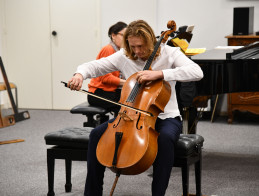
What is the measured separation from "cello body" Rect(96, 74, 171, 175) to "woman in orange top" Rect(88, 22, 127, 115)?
1226 mm

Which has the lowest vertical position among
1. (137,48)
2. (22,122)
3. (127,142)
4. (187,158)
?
(22,122)

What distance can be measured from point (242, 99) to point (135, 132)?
3010mm

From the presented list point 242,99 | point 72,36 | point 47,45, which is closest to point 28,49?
point 47,45

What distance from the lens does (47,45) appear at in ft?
18.7

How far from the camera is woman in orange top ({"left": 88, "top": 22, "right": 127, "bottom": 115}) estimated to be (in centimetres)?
349

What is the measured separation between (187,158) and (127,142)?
A: 474 mm

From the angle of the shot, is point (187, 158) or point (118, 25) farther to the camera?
point (118, 25)

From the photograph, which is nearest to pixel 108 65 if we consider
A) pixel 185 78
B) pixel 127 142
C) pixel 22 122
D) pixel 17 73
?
pixel 185 78

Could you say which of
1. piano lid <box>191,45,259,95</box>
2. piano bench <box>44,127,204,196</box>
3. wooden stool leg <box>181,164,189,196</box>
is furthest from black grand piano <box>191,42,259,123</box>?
wooden stool leg <box>181,164,189,196</box>

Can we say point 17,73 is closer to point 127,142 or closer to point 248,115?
point 248,115

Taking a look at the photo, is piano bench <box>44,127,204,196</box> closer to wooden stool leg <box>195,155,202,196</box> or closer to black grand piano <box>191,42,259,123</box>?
wooden stool leg <box>195,155,202,196</box>

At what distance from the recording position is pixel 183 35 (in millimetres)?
3264

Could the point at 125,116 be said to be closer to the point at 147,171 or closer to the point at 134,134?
the point at 134,134

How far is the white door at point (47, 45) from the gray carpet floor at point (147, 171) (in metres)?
1.06
